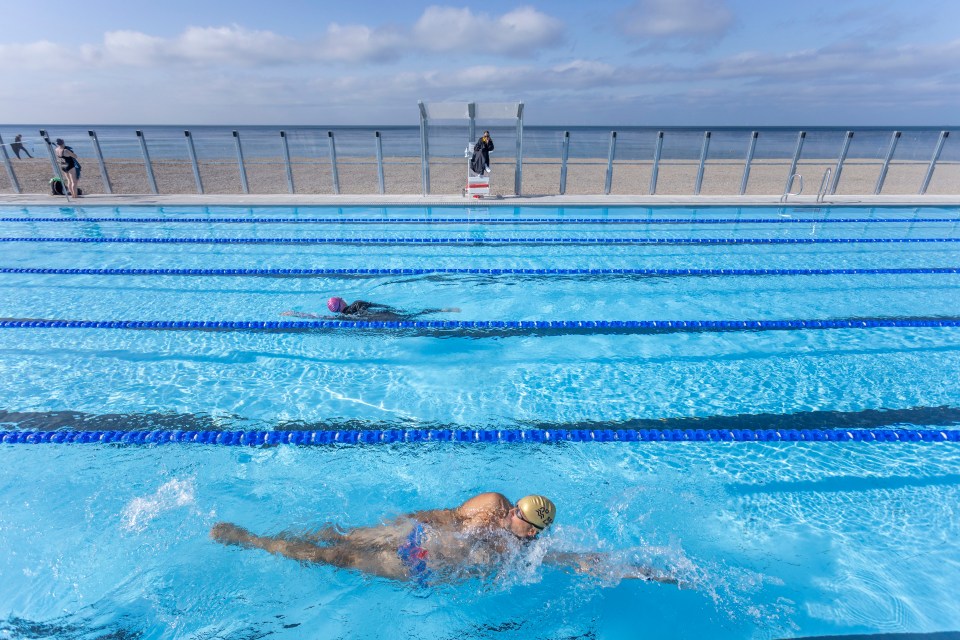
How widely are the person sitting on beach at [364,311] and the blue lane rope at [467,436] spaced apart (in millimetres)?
1842

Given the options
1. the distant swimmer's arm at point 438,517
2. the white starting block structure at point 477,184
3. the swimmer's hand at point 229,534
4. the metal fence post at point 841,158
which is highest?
the metal fence post at point 841,158

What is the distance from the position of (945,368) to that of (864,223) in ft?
21.5

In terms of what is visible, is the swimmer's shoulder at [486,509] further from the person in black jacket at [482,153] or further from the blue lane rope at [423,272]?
the person in black jacket at [482,153]

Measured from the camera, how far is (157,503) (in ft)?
10.7

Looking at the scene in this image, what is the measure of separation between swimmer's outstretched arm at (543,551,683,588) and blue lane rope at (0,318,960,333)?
2917mm

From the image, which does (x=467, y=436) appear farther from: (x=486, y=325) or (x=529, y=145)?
(x=529, y=145)

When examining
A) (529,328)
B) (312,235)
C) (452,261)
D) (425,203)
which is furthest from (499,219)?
(529,328)

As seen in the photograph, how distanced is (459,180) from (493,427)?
46.6ft

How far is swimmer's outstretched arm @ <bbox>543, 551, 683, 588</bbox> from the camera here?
276 centimetres

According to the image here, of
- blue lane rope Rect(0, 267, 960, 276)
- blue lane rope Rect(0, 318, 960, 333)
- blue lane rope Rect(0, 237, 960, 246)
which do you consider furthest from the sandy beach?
blue lane rope Rect(0, 318, 960, 333)

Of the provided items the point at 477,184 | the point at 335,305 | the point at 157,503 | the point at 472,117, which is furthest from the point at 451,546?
the point at 472,117

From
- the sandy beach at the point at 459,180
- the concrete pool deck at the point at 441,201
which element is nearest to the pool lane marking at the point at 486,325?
the concrete pool deck at the point at 441,201

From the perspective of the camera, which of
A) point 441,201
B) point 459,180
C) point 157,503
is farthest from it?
point 459,180

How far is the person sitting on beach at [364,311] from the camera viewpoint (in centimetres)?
532
